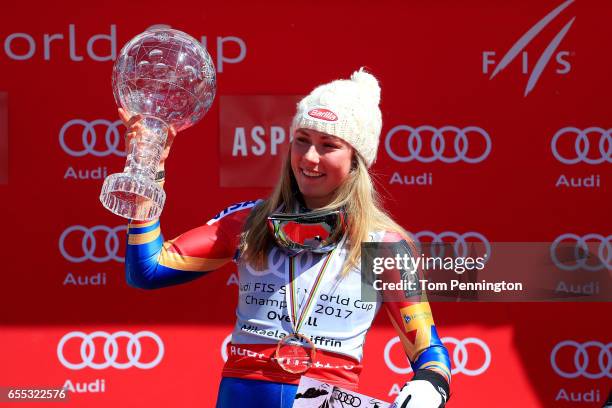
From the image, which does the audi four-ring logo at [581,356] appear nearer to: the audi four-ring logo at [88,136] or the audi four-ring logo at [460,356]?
the audi four-ring logo at [460,356]

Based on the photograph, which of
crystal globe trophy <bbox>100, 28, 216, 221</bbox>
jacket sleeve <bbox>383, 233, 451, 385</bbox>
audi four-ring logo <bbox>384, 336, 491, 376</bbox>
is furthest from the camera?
audi four-ring logo <bbox>384, 336, 491, 376</bbox>

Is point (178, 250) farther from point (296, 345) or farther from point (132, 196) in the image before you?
point (296, 345)

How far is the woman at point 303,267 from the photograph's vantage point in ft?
8.95

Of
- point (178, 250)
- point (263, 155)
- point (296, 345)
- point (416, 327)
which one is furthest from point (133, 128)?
point (263, 155)

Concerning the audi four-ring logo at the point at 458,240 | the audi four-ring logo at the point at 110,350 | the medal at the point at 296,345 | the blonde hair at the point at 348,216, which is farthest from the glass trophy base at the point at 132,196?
the audi four-ring logo at the point at 458,240

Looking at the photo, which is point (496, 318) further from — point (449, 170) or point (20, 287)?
point (20, 287)

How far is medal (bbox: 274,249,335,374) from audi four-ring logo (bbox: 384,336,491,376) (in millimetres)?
1809

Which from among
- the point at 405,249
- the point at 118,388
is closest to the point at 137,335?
the point at 118,388

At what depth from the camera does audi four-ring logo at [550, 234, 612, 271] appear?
448 centimetres

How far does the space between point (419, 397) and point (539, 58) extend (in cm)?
240

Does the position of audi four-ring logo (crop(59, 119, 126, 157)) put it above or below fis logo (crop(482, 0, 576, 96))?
below

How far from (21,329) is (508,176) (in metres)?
2.39

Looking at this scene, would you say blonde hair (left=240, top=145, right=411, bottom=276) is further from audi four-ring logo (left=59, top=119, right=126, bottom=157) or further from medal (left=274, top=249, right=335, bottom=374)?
audi four-ring logo (left=59, top=119, right=126, bottom=157)

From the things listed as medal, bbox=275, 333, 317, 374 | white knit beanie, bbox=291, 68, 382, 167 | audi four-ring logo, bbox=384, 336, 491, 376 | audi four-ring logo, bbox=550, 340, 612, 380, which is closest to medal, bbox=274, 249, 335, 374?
medal, bbox=275, 333, 317, 374
